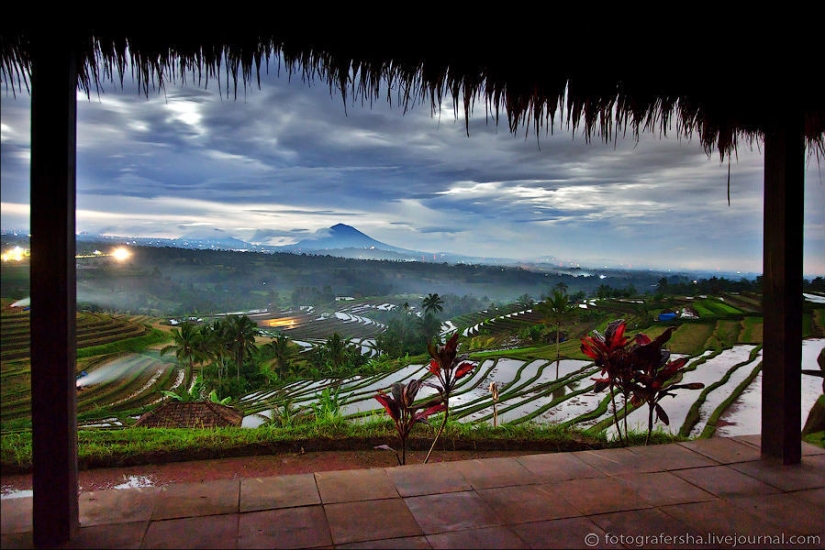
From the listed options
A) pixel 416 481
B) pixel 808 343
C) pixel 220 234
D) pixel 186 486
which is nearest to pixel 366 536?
pixel 416 481

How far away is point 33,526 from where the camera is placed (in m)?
1.44

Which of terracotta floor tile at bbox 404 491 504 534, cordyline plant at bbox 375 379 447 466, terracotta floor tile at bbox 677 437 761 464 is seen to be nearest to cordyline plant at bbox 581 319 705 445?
terracotta floor tile at bbox 677 437 761 464

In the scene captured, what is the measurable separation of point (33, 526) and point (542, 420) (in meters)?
3.08

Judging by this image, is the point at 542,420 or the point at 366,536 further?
the point at 542,420

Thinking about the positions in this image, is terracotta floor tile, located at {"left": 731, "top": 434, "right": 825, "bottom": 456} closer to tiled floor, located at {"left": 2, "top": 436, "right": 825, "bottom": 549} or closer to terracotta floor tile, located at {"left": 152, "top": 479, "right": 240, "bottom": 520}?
tiled floor, located at {"left": 2, "top": 436, "right": 825, "bottom": 549}

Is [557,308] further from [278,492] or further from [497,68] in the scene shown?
[278,492]

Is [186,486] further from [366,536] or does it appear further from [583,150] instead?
[583,150]

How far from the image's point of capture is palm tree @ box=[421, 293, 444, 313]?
8.66 metres

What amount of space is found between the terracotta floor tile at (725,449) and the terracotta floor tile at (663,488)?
39 centimetres

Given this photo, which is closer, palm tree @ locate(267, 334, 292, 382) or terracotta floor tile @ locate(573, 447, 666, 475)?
terracotta floor tile @ locate(573, 447, 666, 475)

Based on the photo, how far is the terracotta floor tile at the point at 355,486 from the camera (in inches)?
74.4

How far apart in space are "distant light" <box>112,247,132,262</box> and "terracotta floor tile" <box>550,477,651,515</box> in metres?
4.36

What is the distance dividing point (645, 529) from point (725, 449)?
3.51 feet

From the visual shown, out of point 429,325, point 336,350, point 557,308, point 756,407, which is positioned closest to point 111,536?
point 756,407
